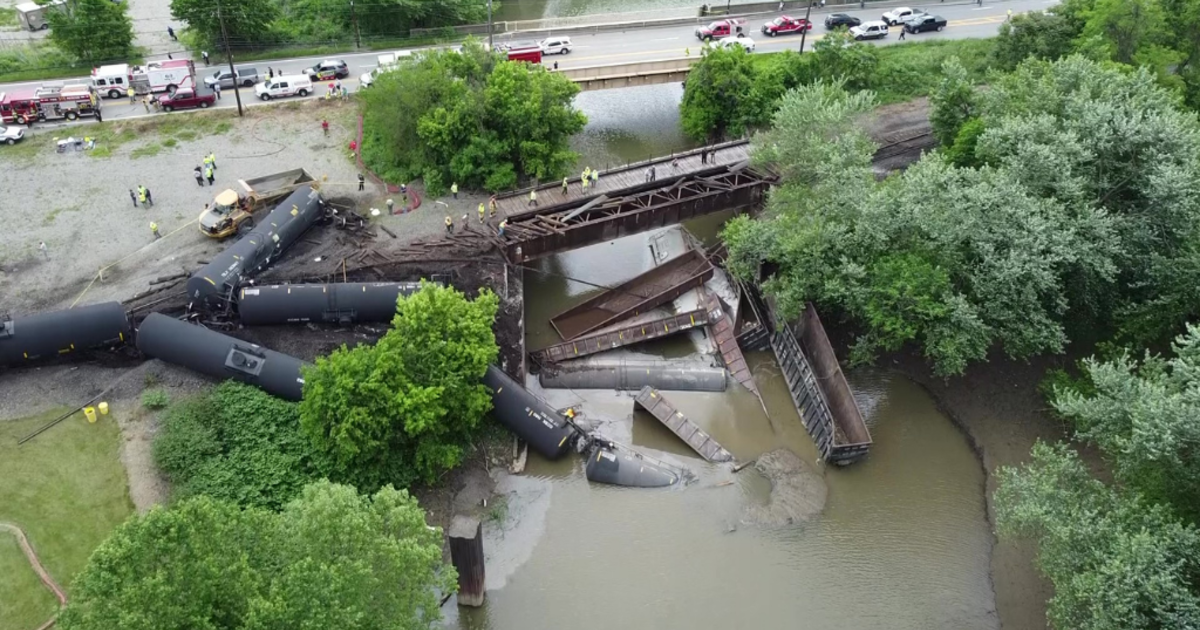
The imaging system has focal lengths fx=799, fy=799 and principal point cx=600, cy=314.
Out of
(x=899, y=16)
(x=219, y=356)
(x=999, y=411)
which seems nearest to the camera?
(x=219, y=356)

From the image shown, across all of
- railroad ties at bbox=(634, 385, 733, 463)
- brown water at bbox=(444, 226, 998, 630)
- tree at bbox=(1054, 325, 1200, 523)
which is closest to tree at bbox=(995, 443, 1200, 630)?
tree at bbox=(1054, 325, 1200, 523)

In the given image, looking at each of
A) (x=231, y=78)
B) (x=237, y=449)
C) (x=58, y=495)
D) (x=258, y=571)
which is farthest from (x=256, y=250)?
(x=231, y=78)

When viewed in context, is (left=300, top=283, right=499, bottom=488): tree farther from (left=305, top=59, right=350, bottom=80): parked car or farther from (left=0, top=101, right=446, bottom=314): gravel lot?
(left=305, top=59, right=350, bottom=80): parked car

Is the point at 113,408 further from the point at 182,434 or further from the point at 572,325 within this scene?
the point at 572,325

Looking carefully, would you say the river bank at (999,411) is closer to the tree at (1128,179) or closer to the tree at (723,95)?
the tree at (1128,179)

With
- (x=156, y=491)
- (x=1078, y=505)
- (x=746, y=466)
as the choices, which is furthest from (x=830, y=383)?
(x=156, y=491)

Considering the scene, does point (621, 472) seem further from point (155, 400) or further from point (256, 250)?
point (256, 250)
